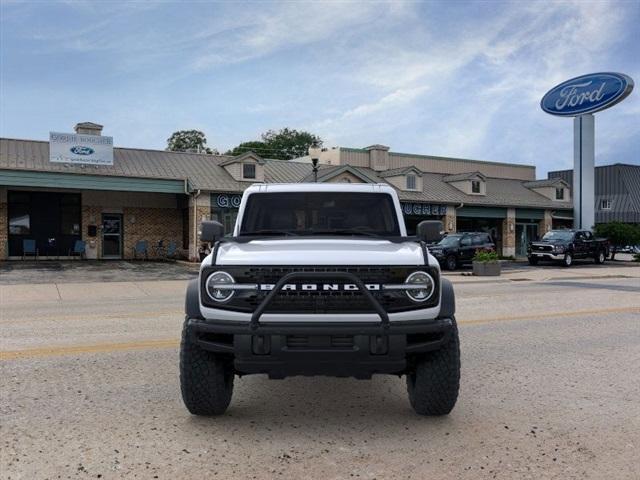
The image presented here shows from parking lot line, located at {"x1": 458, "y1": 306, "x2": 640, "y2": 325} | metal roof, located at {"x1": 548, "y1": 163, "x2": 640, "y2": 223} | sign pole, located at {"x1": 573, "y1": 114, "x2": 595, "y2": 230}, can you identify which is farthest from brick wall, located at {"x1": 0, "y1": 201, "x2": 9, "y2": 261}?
metal roof, located at {"x1": 548, "y1": 163, "x2": 640, "y2": 223}

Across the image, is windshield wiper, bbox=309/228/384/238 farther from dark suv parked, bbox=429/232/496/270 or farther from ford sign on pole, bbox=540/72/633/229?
ford sign on pole, bbox=540/72/633/229

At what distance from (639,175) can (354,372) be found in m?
65.8

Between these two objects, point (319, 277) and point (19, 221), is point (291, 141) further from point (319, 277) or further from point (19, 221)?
point (319, 277)

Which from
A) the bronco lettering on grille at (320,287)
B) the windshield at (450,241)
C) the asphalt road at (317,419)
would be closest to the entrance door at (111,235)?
the windshield at (450,241)

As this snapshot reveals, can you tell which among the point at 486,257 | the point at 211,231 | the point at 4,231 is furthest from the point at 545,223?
the point at 211,231

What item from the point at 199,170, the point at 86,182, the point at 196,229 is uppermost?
the point at 199,170

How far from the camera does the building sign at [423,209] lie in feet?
115

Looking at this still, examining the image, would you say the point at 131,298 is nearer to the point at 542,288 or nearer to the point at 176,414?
the point at 176,414

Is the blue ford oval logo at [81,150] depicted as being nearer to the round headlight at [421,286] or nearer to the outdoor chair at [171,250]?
the outdoor chair at [171,250]

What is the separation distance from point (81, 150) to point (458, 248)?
18.1 m

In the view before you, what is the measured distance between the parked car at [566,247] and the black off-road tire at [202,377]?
2781cm

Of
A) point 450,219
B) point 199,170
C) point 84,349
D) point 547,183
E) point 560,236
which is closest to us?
point 84,349

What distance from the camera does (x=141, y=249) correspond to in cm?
3022

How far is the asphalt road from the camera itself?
3828 millimetres
